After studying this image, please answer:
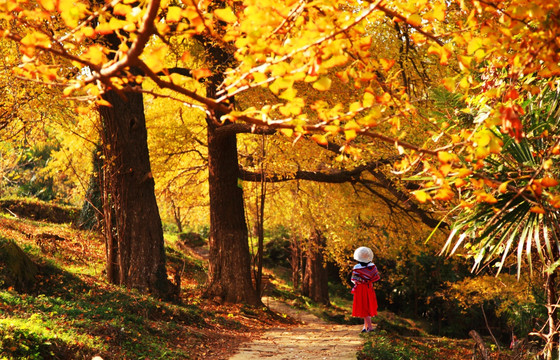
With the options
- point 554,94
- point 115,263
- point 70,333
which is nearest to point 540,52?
point 554,94

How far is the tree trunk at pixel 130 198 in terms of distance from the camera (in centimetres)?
883

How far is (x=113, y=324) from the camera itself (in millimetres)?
5984

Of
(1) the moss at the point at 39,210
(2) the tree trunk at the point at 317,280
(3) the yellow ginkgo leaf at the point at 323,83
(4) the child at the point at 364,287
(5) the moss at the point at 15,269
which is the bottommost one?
(2) the tree trunk at the point at 317,280

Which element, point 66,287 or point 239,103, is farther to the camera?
point 239,103

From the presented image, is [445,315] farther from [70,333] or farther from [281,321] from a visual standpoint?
[70,333]

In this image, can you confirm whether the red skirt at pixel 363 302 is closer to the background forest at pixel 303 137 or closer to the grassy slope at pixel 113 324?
the grassy slope at pixel 113 324

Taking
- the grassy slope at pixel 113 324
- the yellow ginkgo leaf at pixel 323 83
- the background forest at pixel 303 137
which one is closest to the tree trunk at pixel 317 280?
the background forest at pixel 303 137

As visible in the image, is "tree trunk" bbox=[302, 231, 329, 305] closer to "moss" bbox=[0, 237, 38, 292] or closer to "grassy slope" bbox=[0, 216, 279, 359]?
"grassy slope" bbox=[0, 216, 279, 359]

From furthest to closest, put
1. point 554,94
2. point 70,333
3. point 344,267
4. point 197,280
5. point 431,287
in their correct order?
1. point 431,287
2. point 344,267
3. point 197,280
4. point 70,333
5. point 554,94

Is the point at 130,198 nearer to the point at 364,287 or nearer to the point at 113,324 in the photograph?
the point at 113,324

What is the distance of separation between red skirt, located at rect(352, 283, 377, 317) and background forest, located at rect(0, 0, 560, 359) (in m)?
1.53

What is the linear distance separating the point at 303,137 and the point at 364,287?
5.52m

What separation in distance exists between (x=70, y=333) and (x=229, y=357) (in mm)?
1989

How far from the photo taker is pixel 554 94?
433 cm
